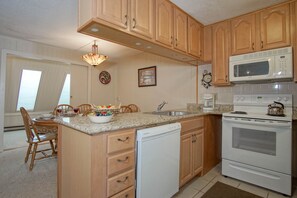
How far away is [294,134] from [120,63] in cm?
454

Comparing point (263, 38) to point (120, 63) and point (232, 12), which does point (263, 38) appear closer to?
point (232, 12)

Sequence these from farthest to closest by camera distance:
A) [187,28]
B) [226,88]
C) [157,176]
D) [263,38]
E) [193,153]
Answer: [226,88] → [187,28] → [263,38] → [193,153] → [157,176]

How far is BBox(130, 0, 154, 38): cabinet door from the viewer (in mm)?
1627

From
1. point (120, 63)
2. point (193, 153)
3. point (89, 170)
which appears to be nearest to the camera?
point (89, 170)

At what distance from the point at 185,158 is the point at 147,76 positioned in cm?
267

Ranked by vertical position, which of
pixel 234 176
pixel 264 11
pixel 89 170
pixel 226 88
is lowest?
pixel 234 176

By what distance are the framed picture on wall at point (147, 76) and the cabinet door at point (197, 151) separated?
207 centimetres

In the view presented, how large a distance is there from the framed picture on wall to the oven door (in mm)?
2179

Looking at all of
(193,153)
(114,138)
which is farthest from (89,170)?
(193,153)

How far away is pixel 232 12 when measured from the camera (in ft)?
7.55

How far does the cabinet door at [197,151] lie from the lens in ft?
6.81

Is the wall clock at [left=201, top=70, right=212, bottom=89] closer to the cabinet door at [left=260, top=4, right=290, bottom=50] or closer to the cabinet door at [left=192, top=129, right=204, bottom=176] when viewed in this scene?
the cabinet door at [left=260, top=4, right=290, bottom=50]

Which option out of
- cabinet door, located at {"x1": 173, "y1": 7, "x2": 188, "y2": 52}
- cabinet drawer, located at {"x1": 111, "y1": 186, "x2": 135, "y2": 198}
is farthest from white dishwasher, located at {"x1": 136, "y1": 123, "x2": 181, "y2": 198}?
cabinet door, located at {"x1": 173, "y1": 7, "x2": 188, "y2": 52}

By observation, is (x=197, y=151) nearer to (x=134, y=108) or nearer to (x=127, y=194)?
(x=127, y=194)
